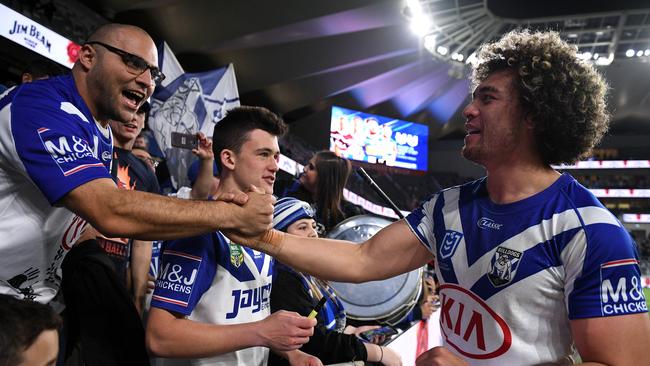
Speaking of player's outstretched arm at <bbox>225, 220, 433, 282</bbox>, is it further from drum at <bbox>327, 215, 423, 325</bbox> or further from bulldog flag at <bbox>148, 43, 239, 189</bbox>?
bulldog flag at <bbox>148, 43, 239, 189</bbox>

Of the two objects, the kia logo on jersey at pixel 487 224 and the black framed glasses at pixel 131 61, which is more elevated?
the black framed glasses at pixel 131 61

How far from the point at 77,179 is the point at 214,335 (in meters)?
0.71

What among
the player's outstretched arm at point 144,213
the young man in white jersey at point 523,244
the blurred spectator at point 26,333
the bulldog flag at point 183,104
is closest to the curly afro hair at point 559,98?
the young man in white jersey at point 523,244

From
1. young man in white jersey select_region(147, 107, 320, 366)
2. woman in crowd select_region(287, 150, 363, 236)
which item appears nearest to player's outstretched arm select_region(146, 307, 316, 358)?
young man in white jersey select_region(147, 107, 320, 366)

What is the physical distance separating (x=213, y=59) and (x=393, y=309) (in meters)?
12.8

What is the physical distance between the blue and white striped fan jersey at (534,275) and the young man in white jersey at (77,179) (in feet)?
2.56

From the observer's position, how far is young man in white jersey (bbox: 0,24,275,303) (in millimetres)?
1576

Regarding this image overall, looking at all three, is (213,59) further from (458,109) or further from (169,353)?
(458,109)

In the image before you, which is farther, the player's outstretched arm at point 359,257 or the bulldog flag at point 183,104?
the bulldog flag at point 183,104

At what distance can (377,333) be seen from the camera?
3.11 m

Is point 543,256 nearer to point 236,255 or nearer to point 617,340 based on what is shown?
point 617,340

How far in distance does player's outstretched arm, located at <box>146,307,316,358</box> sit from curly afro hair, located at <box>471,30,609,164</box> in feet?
3.70

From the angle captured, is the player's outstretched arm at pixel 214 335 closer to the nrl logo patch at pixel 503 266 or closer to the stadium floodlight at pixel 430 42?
the nrl logo patch at pixel 503 266

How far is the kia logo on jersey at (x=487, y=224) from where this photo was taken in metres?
1.64
